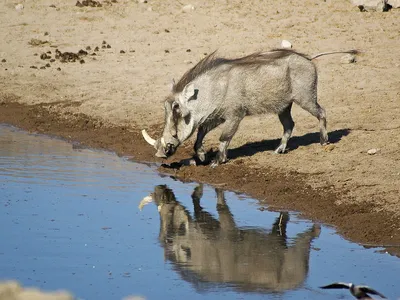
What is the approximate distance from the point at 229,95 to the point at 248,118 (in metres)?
1.94

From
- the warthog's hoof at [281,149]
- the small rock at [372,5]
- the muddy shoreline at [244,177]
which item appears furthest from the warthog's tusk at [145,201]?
the small rock at [372,5]

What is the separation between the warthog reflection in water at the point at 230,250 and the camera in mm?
6633

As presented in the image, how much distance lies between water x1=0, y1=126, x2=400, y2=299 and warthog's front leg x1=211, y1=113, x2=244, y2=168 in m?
0.58

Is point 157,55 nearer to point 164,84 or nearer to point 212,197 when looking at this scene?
point 164,84

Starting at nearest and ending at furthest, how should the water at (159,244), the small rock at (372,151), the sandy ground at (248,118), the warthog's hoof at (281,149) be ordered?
1. the water at (159,244)
2. the sandy ground at (248,118)
3. the small rock at (372,151)
4. the warthog's hoof at (281,149)

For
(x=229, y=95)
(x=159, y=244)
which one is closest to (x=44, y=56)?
→ (x=229, y=95)

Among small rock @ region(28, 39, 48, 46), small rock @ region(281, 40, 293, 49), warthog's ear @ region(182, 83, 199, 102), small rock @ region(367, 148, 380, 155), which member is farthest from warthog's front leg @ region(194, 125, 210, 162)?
small rock @ region(28, 39, 48, 46)

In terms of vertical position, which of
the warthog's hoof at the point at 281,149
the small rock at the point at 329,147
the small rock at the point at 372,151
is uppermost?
→ the small rock at the point at 372,151

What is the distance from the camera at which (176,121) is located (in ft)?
32.6

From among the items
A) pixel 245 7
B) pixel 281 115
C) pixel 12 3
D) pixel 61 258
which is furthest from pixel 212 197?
pixel 12 3

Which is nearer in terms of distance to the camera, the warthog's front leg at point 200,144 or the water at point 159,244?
the water at point 159,244

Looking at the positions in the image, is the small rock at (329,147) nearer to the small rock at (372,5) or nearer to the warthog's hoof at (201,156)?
the warthog's hoof at (201,156)

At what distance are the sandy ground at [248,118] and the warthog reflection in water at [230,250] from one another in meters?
0.63

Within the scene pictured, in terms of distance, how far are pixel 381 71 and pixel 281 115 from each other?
3203 mm
